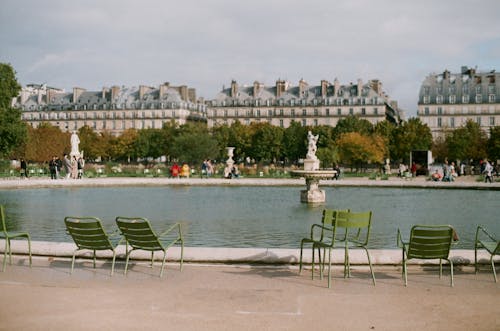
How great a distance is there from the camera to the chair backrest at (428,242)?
25.3 ft

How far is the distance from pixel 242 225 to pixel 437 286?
25.3ft

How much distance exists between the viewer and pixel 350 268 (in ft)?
28.1

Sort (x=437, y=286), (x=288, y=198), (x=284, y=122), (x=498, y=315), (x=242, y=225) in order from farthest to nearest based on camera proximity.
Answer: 1. (x=284, y=122)
2. (x=288, y=198)
3. (x=242, y=225)
4. (x=437, y=286)
5. (x=498, y=315)

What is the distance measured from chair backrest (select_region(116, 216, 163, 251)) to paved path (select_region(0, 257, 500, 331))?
0.35m

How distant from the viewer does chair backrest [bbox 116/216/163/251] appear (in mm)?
8047

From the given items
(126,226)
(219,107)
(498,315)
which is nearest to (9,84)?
(126,226)

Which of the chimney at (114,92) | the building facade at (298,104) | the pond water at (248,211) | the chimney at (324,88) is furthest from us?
the chimney at (114,92)

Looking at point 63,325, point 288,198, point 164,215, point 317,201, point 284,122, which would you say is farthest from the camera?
point 284,122

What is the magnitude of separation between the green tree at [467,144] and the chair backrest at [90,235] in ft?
222

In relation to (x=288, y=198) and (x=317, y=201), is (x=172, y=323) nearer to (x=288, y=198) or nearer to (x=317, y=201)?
(x=317, y=201)

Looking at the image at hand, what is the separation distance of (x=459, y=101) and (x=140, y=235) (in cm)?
8831

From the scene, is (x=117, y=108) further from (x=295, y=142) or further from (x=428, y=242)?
(x=428, y=242)

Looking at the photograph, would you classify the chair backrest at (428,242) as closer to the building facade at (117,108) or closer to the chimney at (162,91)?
the building facade at (117,108)

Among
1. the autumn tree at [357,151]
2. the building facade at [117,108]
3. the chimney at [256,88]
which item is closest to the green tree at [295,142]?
the autumn tree at [357,151]
